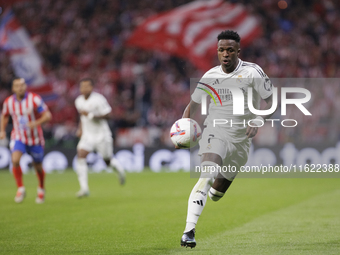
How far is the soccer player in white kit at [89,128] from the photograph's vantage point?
11.4 meters

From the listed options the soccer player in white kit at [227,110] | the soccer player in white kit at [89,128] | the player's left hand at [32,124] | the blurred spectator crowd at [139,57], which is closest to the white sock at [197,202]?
the soccer player in white kit at [227,110]

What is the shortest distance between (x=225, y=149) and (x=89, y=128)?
636 centimetres

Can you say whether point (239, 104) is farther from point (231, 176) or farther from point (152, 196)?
point (152, 196)

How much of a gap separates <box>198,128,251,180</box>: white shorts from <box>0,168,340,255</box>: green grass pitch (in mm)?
899

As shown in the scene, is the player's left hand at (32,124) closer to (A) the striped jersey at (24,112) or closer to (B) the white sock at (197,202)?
(A) the striped jersey at (24,112)

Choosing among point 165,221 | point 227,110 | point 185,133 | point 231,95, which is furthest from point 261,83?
point 165,221

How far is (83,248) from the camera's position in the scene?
235 inches

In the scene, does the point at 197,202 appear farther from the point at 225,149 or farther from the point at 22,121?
the point at 22,121

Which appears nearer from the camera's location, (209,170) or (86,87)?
(209,170)

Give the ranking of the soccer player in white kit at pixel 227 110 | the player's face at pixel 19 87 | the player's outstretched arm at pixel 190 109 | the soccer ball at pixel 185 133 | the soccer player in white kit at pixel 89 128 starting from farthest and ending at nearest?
the soccer player in white kit at pixel 89 128 → the player's face at pixel 19 87 → the player's outstretched arm at pixel 190 109 → the soccer ball at pixel 185 133 → the soccer player in white kit at pixel 227 110

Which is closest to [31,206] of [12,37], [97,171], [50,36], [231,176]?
[231,176]

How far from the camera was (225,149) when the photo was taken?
5996 mm

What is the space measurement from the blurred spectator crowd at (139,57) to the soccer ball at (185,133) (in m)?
12.3

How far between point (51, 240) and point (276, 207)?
4.57 m
